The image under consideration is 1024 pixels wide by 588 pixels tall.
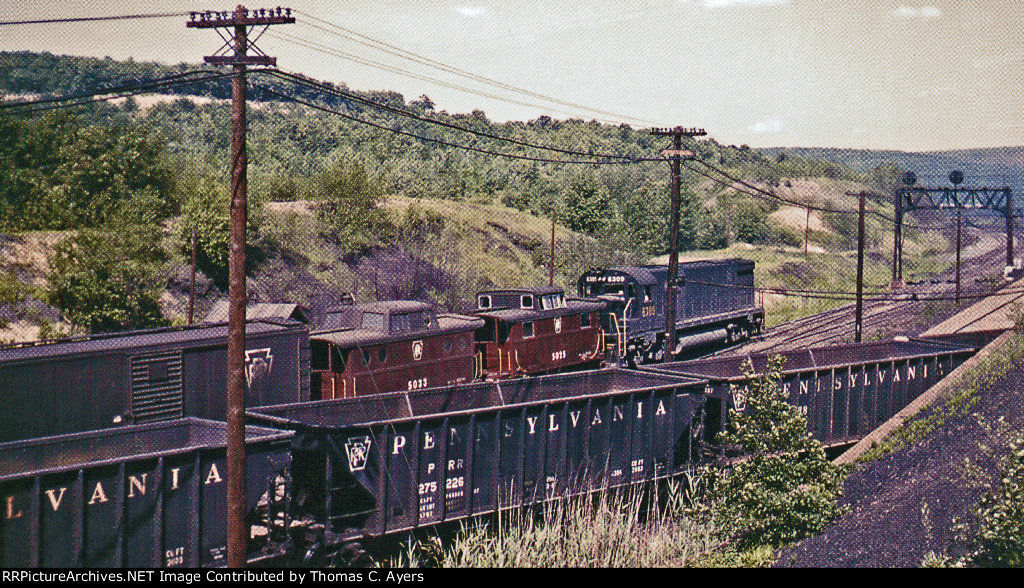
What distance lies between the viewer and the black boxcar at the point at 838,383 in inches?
745

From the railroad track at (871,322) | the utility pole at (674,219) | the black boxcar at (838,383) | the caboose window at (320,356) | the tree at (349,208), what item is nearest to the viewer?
the black boxcar at (838,383)

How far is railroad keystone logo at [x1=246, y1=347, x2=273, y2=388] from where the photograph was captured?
1797 cm

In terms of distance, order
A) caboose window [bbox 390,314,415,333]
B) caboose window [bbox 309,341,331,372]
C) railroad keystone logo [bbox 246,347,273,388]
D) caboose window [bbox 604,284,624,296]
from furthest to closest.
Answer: caboose window [bbox 604,284,624,296] < caboose window [bbox 390,314,415,333] < caboose window [bbox 309,341,331,372] < railroad keystone logo [bbox 246,347,273,388]

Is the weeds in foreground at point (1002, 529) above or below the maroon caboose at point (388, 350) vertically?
below

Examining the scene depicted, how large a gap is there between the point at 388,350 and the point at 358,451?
330 inches

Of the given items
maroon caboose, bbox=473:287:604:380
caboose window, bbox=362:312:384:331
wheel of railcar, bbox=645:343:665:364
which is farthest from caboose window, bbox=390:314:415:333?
wheel of railcar, bbox=645:343:665:364

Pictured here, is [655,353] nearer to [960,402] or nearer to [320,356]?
[960,402]

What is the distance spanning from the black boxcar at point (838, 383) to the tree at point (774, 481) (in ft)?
9.06

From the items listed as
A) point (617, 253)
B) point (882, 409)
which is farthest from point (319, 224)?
point (882, 409)

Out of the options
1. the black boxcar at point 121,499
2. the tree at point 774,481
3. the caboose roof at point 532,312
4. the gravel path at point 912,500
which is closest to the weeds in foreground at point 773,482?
the tree at point 774,481

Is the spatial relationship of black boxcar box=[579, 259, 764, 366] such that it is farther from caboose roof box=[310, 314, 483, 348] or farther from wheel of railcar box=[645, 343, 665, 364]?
caboose roof box=[310, 314, 483, 348]

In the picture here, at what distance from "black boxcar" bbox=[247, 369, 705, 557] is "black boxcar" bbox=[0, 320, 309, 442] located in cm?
327

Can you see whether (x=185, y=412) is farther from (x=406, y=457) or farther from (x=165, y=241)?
(x=165, y=241)

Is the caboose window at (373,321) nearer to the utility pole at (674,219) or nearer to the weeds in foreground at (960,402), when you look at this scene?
the utility pole at (674,219)
